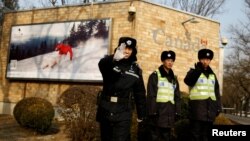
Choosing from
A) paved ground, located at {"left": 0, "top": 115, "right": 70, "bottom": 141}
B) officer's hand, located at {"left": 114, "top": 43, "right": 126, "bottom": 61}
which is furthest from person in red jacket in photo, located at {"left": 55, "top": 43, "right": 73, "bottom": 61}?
officer's hand, located at {"left": 114, "top": 43, "right": 126, "bottom": 61}

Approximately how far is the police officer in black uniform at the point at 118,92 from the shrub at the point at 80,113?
173 inches

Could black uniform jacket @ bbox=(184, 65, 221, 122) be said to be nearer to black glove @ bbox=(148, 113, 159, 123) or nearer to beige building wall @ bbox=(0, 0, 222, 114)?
black glove @ bbox=(148, 113, 159, 123)

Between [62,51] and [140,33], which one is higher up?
[140,33]

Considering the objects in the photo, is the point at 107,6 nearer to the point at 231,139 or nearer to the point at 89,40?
the point at 89,40

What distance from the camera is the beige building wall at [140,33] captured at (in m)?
16.6

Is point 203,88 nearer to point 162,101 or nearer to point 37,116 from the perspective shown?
point 162,101

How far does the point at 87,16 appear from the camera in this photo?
17.5m


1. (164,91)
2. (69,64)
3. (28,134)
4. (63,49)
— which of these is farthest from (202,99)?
(63,49)

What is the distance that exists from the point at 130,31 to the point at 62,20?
131 inches

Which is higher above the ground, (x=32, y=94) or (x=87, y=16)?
(x=87, y=16)

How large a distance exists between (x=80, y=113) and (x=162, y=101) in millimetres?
3584

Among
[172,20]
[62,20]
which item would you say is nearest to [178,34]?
[172,20]

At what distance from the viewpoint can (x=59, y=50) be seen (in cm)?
1772

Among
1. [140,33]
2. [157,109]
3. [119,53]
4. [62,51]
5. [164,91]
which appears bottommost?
[157,109]
